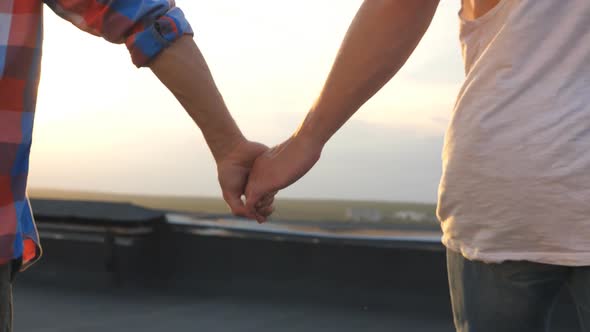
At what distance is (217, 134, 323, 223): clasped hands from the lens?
3.24 feet

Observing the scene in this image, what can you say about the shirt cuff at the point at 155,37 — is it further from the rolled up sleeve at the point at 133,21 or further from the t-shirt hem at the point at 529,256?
the t-shirt hem at the point at 529,256

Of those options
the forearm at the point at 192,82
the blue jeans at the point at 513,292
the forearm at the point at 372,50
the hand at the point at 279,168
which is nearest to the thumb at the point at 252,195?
the hand at the point at 279,168

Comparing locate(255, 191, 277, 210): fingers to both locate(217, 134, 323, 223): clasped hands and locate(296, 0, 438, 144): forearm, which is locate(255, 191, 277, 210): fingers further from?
locate(296, 0, 438, 144): forearm

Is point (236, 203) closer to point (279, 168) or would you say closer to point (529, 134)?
point (279, 168)

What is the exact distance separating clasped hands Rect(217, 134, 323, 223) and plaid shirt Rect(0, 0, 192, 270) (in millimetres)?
278

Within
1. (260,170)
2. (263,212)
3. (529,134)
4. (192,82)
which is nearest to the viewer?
(529,134)

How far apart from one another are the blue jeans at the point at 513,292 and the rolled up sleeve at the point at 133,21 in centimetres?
42

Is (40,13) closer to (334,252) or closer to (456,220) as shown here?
(456,220)

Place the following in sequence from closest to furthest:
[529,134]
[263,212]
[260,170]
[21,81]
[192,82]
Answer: [529,134] → [21,81] → [192,82] → [260,170] → [263,212]

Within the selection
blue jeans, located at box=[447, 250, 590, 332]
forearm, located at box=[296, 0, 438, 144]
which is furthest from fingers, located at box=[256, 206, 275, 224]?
blue jeans, located at box=[447, 250, 590, 332]

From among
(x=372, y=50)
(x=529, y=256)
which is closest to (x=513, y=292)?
(x=529, y=256)

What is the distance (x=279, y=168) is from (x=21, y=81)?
0.38 meters

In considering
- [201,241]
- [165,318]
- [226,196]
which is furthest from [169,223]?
[226,196]

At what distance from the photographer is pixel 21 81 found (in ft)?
2.60
